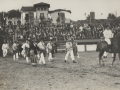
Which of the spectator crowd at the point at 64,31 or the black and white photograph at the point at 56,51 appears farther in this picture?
the spectator crowd at the point at 64,31

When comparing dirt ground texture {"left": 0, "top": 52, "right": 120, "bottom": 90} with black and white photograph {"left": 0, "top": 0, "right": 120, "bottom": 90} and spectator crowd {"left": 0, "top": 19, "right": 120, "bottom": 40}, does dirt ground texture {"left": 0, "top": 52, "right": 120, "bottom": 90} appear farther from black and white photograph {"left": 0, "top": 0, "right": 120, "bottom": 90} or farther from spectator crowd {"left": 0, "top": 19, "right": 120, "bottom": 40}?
spectator crowd {"left": 0, "top": 19, "right": 120, "bottom": 40}

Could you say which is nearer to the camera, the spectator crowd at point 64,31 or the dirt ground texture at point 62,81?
the dirt ground texture at point 62,81

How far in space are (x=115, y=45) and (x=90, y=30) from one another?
4.79 meters

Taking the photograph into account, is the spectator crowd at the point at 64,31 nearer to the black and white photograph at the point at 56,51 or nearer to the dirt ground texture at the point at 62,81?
the black and white photograph at the point at 56,51

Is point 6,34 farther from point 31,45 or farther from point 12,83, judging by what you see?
point 12,83

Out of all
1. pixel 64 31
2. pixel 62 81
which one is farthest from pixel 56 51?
pixel 62 81

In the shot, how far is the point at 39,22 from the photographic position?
905 centimetres

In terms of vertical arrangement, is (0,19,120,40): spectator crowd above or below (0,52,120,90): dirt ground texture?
above

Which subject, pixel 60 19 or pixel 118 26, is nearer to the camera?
pixel 118 26

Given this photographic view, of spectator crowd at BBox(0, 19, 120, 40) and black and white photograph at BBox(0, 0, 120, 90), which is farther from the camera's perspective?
spectator crowd at BBox(0, 19, 120, 40)

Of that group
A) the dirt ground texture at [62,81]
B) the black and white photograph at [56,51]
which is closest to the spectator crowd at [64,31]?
the black and white photograph at [56,51]

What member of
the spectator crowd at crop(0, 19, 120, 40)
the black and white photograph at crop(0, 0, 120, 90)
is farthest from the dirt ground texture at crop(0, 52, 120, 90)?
the spectator crowd at crop(0, 19, 120, 40)

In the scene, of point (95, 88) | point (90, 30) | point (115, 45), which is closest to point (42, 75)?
point (95, 88)

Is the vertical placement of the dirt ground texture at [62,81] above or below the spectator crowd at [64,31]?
below
